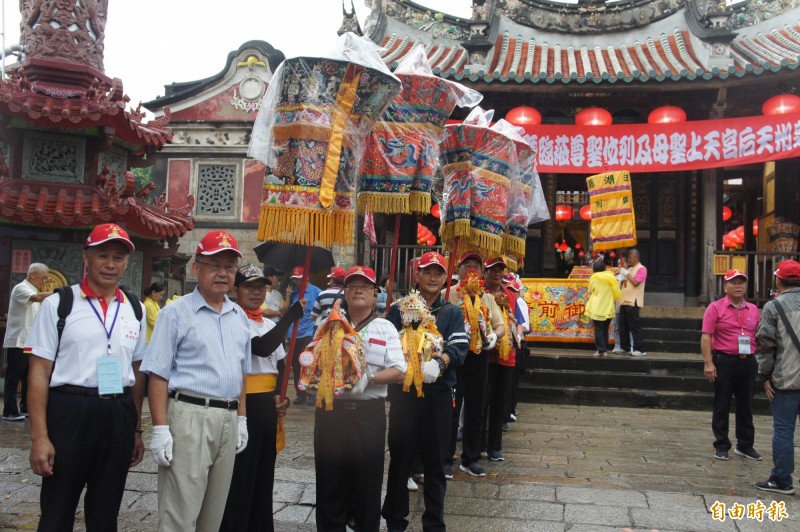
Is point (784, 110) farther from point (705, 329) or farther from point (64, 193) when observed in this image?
point (64, 193)

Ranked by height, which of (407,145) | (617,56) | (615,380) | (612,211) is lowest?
(615,380)

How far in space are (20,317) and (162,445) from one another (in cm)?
577

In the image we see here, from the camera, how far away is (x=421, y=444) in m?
4.76

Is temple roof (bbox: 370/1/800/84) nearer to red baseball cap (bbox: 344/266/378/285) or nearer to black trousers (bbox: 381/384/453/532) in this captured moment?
black trousers (bbox: 381/384/453/532)

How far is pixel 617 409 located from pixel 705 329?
319cm

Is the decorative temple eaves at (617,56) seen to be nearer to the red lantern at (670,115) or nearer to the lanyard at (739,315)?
the red lantern at (670,115)

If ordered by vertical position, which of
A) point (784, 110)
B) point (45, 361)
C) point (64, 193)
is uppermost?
point (784, 110)

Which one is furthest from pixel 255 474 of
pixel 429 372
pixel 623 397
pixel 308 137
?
pixel 623 397

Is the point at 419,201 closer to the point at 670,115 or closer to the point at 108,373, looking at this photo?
the point at 108,373

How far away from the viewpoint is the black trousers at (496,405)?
6.61 metres

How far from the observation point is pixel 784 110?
12.2 m

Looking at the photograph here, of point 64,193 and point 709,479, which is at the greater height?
point 64,193

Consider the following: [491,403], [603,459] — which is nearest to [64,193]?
[491,403]

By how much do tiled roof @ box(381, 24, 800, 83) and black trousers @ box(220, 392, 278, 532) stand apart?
9830 millimetres
